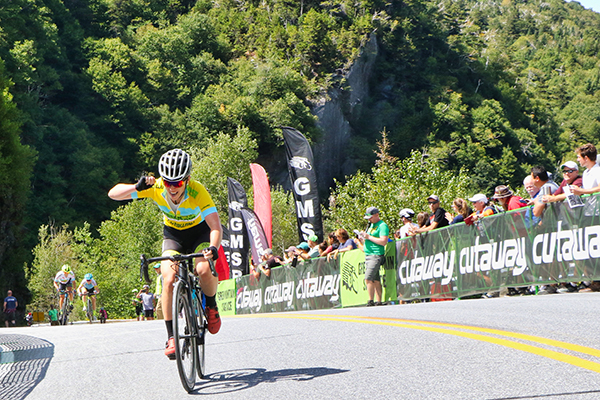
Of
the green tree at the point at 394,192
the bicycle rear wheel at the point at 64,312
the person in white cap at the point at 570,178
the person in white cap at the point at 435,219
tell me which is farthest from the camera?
the green tree at the point at 394,192

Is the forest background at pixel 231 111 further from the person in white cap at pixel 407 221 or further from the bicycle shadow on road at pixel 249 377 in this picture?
the bicycle shadow on road at pixel 249 377

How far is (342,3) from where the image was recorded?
363 feet

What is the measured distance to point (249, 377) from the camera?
598 cm

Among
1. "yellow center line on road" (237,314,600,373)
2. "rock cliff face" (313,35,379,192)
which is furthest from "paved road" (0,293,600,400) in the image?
"rock cliff face" (313,35,379,192)

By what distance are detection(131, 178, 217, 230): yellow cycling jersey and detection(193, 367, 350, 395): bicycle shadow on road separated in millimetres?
1382

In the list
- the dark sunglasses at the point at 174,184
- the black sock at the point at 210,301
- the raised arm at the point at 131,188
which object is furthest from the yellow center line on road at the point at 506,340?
the raised arm at the point at 131,188

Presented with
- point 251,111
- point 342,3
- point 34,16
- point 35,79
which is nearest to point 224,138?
point 251,111

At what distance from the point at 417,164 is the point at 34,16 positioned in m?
43.0

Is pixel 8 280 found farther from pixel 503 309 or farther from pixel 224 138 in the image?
pixel 503 309

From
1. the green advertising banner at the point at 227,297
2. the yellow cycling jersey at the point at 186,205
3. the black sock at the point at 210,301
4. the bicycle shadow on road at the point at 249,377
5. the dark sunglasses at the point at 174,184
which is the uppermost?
the dark sunglasses at the point at 174,184

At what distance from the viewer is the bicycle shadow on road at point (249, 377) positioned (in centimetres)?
562

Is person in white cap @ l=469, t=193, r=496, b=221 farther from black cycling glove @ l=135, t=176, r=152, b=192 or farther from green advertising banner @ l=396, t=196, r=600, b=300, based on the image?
black cycling glove @ l=135, t=176, r=152, b=192

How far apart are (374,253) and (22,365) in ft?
27.5

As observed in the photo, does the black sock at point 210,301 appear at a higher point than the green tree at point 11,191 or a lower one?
lower
